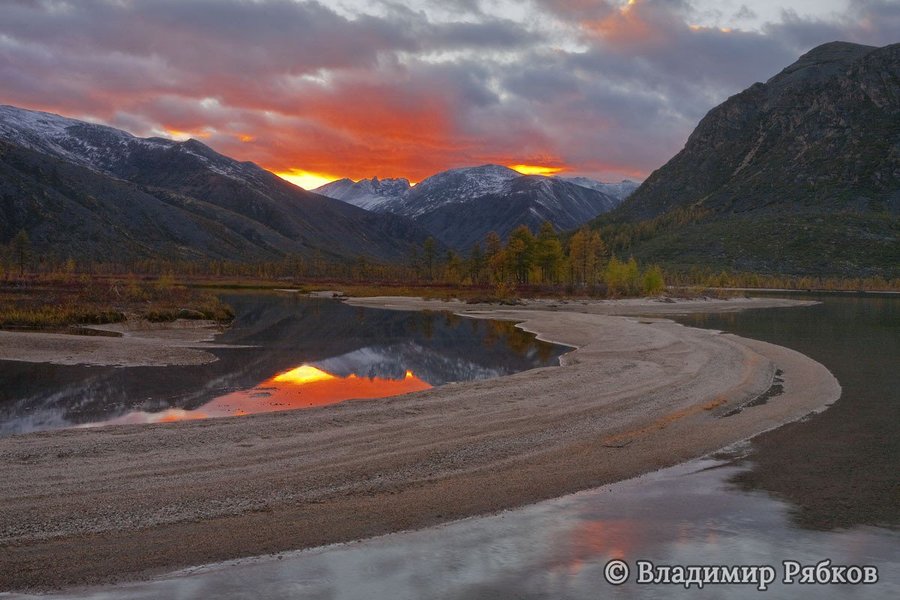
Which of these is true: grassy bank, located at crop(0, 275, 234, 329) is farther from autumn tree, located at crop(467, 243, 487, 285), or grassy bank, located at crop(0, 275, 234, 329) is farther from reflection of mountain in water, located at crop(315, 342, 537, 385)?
autumn tree, located at crop(467, 243, 487, 285)

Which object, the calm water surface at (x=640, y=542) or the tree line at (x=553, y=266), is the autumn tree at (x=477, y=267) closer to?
the tree line at (x=553, y=266)

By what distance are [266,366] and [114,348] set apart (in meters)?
10.6

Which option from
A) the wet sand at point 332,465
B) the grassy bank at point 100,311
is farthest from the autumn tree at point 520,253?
the wet sand at point 332,465

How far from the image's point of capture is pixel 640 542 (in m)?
12.2

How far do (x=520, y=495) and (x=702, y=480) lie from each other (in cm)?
490

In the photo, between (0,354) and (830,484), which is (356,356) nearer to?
(0,354)

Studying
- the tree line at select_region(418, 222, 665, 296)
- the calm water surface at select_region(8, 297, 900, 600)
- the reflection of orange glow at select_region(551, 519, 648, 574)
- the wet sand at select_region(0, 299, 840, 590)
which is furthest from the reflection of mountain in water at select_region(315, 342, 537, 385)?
the tree line at select_region(418, 222, 665, 296)

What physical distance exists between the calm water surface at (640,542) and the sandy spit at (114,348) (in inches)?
1074

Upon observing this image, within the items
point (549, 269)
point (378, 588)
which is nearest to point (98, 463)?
point (378, 588)

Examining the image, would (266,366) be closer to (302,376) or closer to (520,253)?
(302,376)

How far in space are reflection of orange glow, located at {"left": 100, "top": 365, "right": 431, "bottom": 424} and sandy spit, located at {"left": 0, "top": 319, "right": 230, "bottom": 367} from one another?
294 inches

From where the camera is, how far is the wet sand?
39.0 feet

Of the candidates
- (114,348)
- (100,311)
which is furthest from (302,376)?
(100,311)

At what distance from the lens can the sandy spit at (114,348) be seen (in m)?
35.9
